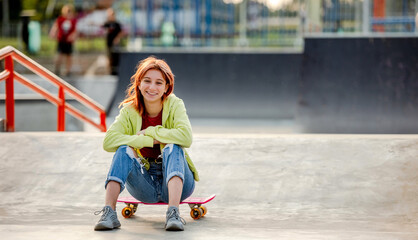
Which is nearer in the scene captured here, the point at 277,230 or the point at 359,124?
the point at 277,230

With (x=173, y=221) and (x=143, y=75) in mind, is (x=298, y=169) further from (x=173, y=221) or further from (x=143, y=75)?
(x=173, y=221)

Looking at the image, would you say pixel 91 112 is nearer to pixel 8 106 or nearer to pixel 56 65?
pixel 56 65

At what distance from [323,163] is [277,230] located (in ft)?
6.52

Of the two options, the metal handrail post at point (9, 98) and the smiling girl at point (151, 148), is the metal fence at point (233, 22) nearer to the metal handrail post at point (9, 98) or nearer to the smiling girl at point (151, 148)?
the metal handrail post at point (9, 98)

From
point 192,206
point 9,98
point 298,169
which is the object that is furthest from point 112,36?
point 192,206

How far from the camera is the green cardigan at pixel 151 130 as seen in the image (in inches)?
206

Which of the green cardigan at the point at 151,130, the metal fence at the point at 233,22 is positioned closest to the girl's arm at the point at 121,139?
the green cardigan at the point at 151,130

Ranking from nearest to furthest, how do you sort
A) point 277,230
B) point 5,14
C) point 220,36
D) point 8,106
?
1. point 277,230
2. point 8,106
3. point 220,36
4. point 5,14

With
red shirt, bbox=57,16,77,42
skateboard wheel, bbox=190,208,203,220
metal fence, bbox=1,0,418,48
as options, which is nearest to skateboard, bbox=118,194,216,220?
skateboard wheel, bbox=190,208,203,220

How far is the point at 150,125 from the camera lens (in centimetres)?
553

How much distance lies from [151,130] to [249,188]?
1.63 m

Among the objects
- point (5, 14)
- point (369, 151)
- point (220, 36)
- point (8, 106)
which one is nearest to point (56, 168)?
point (8, 106)

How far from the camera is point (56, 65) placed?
19578mm

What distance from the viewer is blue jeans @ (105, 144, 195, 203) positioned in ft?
16.9
